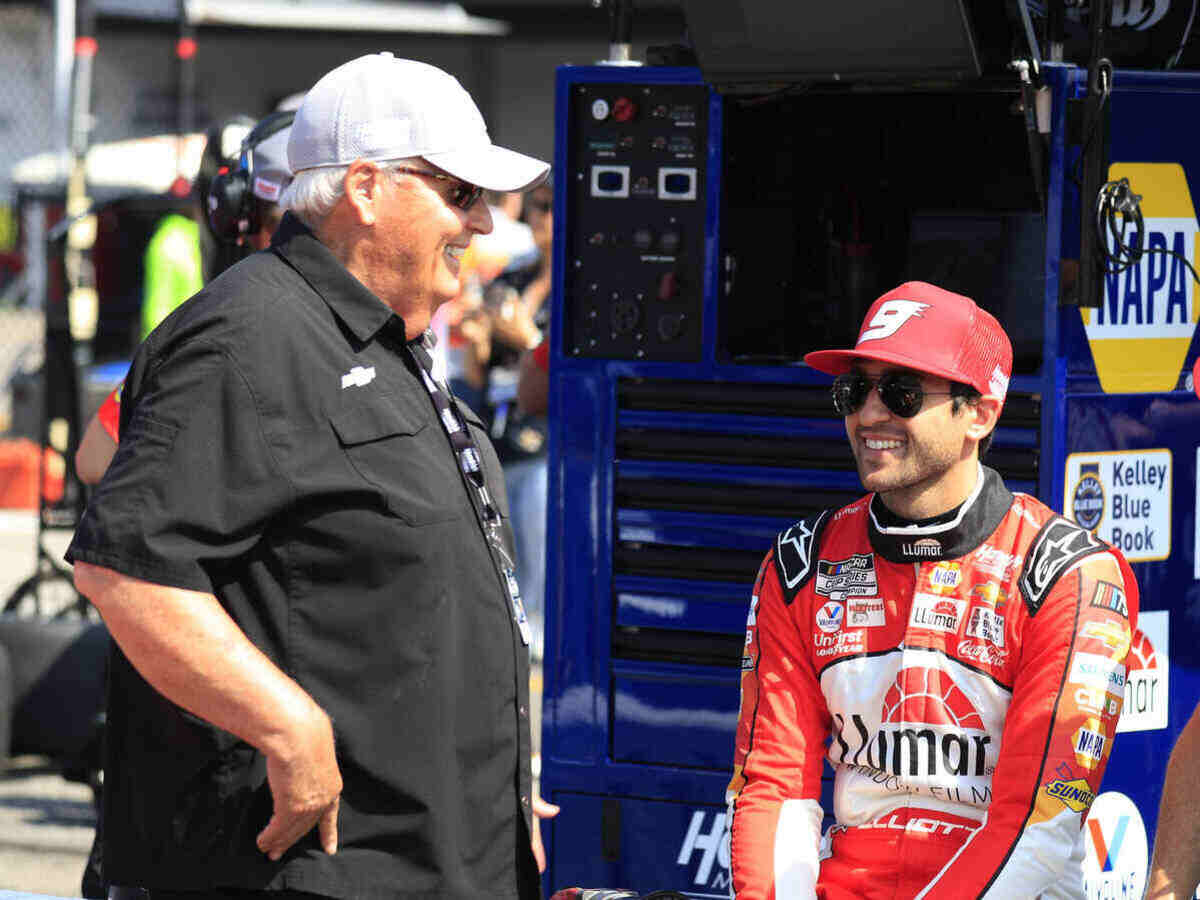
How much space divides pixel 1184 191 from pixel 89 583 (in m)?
2.80

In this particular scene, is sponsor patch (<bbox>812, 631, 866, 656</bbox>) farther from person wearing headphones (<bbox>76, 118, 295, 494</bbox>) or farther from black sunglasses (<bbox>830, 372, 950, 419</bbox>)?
person wearing headphones (<bbox>76, 118, 295, 494</bbox>)

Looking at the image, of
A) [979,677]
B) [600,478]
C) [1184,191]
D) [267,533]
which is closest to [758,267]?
[600,478]

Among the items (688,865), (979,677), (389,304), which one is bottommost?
(688,865)

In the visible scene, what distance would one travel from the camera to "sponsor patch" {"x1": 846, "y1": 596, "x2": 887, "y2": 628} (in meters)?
3.34

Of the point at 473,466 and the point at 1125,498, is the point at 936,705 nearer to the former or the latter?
the point at 473,466

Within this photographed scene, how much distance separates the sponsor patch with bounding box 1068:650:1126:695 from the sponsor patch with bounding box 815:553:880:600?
0.38 metres

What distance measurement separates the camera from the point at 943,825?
3.24 metres

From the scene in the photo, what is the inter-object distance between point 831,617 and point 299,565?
1.17m

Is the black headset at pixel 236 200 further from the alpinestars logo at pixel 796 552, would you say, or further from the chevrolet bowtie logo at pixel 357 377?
the chevrolet bowtie logo at pixel 357 377

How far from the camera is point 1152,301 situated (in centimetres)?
424

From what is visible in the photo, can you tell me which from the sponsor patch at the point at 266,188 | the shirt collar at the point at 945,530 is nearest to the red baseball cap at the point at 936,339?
the shirt collar at the point at 945,530

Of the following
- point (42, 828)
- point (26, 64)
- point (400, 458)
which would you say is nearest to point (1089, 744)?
point (400, 458)

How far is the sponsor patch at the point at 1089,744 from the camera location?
10.2ft

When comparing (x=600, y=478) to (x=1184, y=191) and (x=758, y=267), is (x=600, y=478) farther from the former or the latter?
(x=1184, y=191)
